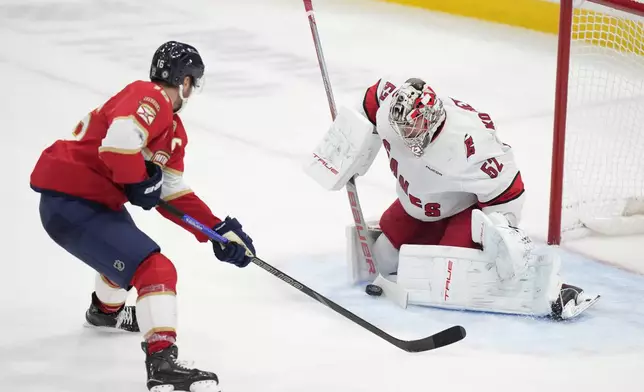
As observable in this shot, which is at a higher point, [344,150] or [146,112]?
[146,112]

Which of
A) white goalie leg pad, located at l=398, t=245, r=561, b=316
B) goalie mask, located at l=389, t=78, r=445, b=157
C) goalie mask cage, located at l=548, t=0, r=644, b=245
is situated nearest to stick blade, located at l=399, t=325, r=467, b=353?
white goalie leg pad, located at l=398, t=245, r=561, b=316

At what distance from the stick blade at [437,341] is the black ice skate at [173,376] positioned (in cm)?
58

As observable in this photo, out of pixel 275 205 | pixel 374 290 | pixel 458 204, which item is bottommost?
pixel 374 290

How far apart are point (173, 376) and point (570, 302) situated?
1.33m

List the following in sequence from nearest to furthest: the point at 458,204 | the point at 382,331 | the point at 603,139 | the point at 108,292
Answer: the point at 382,331
the point at 108,292
the point at 458,204
the point at 603,139

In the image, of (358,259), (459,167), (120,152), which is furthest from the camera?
(358,259)

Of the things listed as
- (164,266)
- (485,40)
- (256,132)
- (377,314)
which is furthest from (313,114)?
(164,266)

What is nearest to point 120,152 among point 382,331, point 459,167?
point 382,331

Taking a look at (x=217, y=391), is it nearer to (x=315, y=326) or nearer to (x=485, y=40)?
(x=315, y=326)

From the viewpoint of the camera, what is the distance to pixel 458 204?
12.0 ft

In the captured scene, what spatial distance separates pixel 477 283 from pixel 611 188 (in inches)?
47.2

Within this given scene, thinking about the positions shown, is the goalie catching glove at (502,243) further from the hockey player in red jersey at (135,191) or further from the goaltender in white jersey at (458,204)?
the hockey player in red jersey at (135,191)

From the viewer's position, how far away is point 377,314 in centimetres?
358

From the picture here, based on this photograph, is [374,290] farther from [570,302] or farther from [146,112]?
[146,112]
